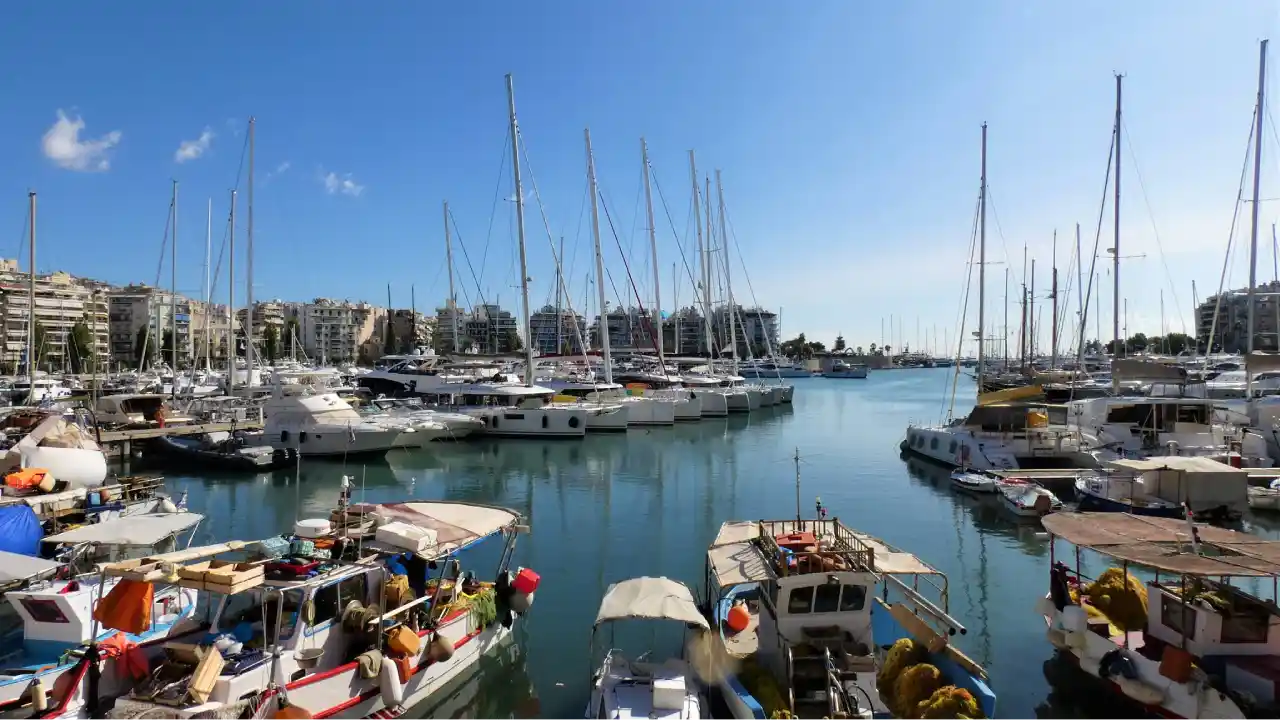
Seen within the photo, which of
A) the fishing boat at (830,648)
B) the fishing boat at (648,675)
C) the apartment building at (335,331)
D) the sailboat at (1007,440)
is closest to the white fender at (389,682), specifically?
the fishing boat at (648,675)

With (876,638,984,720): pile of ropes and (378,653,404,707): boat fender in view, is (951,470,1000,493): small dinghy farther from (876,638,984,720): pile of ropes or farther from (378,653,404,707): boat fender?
(378,653,404,707): boat fender

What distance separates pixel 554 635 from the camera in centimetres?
1533

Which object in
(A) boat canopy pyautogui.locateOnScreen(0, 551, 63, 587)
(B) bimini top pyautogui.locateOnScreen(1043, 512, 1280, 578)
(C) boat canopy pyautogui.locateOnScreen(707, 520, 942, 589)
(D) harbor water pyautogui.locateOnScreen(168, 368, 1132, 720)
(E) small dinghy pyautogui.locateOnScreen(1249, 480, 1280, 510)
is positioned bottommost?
(D) harbor water pyautogui.locateOnScreen(168, 368, 1132, 720)

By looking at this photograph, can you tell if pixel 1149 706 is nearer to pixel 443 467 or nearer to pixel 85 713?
pixel 85 713

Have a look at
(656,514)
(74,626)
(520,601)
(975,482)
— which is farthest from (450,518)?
(975,482)

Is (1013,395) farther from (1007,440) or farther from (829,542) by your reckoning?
(829,542)

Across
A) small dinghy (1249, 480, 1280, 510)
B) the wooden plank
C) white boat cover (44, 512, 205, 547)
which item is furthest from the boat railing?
the wooden plank

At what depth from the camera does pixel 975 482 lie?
29953 mm

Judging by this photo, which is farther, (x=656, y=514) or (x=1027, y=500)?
(x=656, y=514)

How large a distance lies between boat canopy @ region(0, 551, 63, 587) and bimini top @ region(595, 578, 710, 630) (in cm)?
1111

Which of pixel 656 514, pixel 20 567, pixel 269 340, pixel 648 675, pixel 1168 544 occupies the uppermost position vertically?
pixel 269 340

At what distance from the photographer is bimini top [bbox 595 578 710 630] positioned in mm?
11172

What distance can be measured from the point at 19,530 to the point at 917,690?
1884cm

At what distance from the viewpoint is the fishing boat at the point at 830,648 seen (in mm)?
10570
